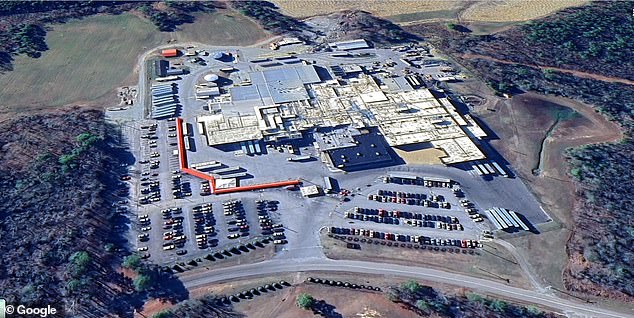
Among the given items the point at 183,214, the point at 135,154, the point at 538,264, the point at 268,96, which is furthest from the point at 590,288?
the point at 135,154

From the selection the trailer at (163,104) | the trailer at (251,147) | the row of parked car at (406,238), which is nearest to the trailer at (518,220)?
the row of parked car at (406,238)

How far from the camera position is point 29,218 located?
107 m

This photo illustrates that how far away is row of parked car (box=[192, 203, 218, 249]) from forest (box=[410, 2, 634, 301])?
221ft

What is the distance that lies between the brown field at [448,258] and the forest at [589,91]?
35.5ft

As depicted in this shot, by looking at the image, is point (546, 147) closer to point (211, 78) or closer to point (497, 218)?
point (497, 218)

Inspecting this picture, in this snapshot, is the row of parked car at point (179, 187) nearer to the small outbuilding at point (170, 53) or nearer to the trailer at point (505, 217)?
the small outbuilding at point (170, 53)

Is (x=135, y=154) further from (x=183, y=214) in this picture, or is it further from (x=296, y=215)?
(x=296, y=215)

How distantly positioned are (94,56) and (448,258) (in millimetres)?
124829

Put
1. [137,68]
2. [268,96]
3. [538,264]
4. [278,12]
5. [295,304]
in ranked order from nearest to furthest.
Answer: [295,304] < [538,264] < [268,96] < [137,68] < [278,12]

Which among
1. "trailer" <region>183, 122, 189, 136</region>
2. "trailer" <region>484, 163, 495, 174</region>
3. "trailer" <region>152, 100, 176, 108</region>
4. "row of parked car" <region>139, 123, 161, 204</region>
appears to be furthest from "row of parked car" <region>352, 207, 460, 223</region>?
"trailer" <region>152, 100, 176, 108</region>

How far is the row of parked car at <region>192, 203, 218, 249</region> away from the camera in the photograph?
103562mm

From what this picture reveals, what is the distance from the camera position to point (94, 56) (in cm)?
16712

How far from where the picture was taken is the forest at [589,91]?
102m

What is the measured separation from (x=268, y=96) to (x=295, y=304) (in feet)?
225
